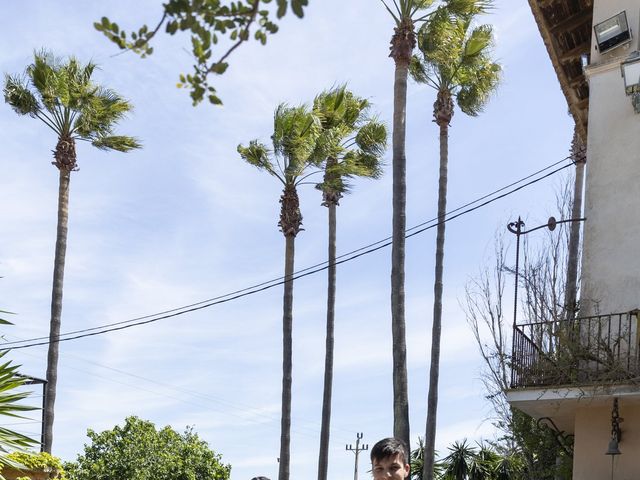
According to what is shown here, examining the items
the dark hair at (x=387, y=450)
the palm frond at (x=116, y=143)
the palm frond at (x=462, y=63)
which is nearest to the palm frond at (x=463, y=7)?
the palm frond at (x=462, y=63)

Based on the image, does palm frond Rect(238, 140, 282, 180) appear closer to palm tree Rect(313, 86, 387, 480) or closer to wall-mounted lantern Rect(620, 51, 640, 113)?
palm tree Rect(313, 86, 387, 480)

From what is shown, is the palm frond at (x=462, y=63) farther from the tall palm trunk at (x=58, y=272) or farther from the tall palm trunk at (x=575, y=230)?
the tall palm trunk at (x=58, y=272)

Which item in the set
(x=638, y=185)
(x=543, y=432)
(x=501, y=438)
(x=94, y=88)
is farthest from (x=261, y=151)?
(x=638, y=185)

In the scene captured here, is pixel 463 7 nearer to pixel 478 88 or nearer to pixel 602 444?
pixel 478 88

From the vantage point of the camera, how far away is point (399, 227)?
19344mm

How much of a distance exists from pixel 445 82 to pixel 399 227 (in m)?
9.54

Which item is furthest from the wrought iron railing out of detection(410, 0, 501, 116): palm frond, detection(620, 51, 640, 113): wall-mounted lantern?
detection(410, 0, 501, 116): palm frond

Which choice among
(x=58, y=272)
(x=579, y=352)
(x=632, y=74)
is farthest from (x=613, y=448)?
(x=58, y=272)

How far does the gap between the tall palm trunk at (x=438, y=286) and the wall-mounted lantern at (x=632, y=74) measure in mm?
13506

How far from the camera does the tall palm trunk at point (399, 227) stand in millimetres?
18172

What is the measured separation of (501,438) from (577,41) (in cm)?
705

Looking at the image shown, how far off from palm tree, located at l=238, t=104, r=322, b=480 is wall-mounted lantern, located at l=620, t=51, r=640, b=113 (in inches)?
550

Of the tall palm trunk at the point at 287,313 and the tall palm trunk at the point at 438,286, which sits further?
the tall palm trunk at the point at 438,286

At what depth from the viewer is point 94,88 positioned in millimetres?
25781
